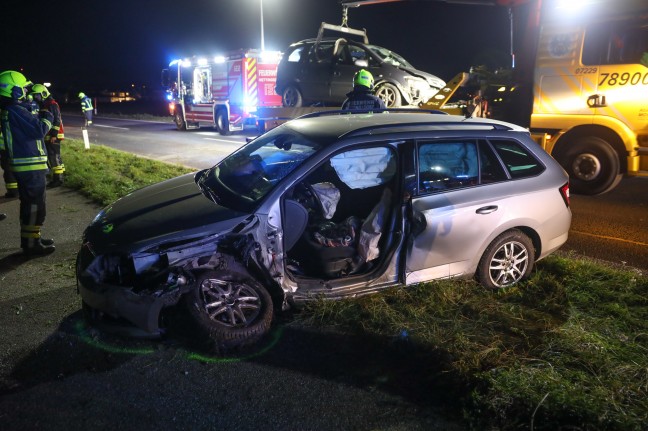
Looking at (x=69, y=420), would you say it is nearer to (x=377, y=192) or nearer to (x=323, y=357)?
(x=323, y=357)

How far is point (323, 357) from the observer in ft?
10.9

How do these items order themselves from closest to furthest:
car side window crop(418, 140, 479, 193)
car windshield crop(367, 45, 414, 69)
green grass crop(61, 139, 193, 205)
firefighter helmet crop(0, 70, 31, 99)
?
car side window crop(418, 140, 479, 193)
firefighter helmet crop(0, 70, 31, 99)
green grass crop(61, 139, 193, 205)
car windshield crop(367, 45, 414, 69)

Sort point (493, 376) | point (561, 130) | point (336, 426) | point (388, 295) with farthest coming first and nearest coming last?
1. point (561, 130)
2. point (388, 295)
3. point (493, 376)
4. point (336, 426)

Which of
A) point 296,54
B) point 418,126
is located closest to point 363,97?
point 418,126

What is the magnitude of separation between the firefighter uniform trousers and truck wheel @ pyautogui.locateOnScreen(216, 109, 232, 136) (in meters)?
13.4

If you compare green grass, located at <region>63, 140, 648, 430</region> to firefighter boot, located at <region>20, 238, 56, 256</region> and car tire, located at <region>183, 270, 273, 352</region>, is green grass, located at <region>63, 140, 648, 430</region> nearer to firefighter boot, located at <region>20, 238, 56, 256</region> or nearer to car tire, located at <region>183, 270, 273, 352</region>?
car tire, located at <region>183, 270, 273, 352</region>

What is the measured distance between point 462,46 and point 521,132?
1715 inches

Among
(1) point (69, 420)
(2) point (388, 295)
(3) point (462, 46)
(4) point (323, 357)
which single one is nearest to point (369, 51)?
(2) point (388, 295)

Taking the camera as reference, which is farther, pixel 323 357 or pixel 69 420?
pixel 323 357

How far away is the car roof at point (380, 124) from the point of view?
3.84 meters

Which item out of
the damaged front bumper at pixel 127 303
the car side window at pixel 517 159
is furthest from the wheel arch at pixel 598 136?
the damaged front bumper at pixel 127 303

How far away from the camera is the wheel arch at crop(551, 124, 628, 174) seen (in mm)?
7336

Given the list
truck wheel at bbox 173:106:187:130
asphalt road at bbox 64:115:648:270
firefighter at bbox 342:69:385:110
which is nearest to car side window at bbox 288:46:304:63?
asphalt road at bbox 64:115:648:270

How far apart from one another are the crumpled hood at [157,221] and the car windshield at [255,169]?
0.42 feet
